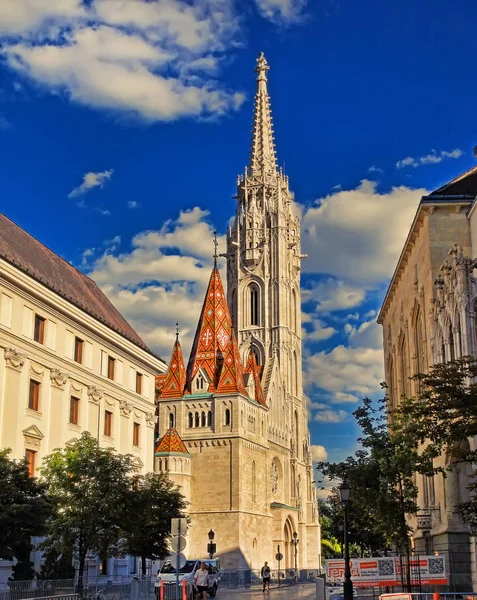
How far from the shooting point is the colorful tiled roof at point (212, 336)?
78375 mm

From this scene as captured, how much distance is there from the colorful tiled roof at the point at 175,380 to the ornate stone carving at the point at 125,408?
34263mm

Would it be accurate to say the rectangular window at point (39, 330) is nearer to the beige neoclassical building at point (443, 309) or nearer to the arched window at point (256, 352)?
the beige neoclassical building at point (443, 309)

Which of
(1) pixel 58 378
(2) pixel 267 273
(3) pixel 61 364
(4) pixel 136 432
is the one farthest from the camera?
(2) pixel 267 273

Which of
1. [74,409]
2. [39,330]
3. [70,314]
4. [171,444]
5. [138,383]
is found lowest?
[74,409]

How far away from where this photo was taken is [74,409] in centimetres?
3738

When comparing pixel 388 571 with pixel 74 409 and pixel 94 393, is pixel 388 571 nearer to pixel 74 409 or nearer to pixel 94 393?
pixel 74 409

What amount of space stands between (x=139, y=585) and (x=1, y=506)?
5979 mm

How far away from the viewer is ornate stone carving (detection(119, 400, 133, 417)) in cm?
4184

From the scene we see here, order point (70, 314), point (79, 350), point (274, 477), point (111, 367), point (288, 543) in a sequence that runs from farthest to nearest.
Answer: point (288, 543) < point (274, 477) < point (111, 367) < point (79, 350) < point (70, 314)

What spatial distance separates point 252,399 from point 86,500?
49950 millimetres

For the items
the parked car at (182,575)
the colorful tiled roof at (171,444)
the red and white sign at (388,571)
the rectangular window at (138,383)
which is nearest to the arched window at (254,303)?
the colorful tiled roof at (171,444)

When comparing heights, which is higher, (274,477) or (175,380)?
(175,380)

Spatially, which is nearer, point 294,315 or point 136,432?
point 136,432

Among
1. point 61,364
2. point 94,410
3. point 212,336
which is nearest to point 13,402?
point 61,364
